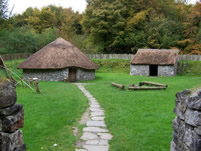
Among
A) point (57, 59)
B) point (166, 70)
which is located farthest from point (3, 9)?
point (166, 70)

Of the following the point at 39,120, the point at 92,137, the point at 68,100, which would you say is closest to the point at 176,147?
the point at 92,137

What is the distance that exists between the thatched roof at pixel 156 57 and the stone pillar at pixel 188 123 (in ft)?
77.4

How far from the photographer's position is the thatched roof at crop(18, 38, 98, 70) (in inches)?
981

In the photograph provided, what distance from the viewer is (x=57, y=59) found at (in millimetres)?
25328

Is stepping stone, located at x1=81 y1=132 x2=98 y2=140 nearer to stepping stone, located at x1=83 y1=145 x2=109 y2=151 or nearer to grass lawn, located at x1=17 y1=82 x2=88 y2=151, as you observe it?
grass lawn, located at x1=17 y1=82 x2=88 y2=151

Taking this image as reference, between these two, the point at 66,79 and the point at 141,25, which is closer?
the point at 66,79

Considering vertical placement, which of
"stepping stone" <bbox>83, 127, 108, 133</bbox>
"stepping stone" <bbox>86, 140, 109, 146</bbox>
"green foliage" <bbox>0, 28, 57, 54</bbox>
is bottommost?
"stepping stone" <bbox>86, 140, 109, 146</bbox>

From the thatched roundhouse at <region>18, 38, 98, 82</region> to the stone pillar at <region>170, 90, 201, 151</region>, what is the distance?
20603 mm

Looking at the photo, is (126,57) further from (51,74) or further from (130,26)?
(51,74)

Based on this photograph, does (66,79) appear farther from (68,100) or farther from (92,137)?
(92,137)

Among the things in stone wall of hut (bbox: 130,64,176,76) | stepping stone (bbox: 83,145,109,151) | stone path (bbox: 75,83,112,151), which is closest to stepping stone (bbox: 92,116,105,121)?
stone path (bbox: 75,83,112,151)

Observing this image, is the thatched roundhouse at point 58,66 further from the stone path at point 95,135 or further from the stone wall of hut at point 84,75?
the stone path at point 95,135

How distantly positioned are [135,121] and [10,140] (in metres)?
4.85

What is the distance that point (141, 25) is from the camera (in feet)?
130
